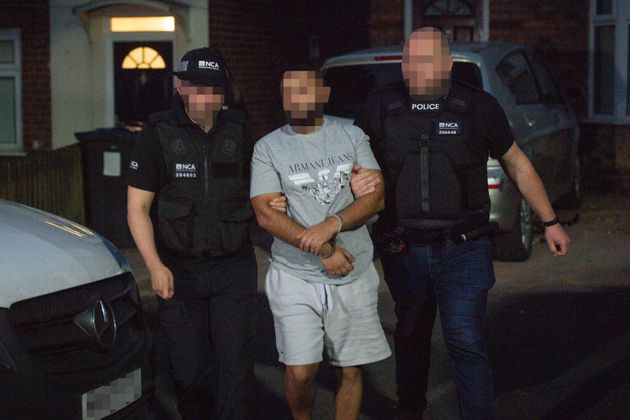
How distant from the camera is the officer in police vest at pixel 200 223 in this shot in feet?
17.4

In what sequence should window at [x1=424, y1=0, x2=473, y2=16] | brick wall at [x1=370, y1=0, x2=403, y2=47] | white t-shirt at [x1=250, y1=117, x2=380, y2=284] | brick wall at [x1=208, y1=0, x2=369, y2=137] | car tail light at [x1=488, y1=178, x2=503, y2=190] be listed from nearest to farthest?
white t-shirt at [x1=250, y1=117, x2=380, y2=284], car tail light at [x1=488, y1=178, x2=503, y2=190], brick wall at [x1=208, y1=0, x2=369, y2=137], brick wall at [x1=370, y1=0, x2=403, y2=47], window at [x1=424, y1=0, x2=473, y2=16]

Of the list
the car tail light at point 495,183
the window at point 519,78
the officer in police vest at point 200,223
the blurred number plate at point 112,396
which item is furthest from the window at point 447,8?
the blurred number plate at point 112,396

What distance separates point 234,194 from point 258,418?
1.44 metres

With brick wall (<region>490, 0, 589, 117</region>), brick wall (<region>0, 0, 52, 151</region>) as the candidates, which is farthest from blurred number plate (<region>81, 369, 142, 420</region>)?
brick wall (<region>490, 0, 589, 117</region>)

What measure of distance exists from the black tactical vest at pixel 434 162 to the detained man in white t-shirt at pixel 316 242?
29cm

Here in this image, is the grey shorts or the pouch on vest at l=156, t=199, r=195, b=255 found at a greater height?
the pouch on vest at l=156, t=199, r=195, b=255

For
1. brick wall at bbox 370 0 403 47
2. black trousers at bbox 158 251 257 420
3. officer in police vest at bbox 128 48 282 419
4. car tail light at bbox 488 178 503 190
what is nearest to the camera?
officer in police vest at bbox 128 48 282 419

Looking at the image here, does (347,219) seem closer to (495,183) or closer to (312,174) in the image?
(312,174)

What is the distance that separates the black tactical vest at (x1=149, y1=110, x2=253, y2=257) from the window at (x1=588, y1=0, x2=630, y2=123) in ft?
36.9

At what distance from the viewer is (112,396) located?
4.77 metres

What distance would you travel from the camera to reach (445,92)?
552cm

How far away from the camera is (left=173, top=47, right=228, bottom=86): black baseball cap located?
5246mm

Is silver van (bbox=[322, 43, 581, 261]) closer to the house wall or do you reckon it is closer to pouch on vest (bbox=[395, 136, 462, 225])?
pouch on vest (bbox=[395, 136, 462, 225])

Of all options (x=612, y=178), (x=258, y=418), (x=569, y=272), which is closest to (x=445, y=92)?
(x=258, y=418)
